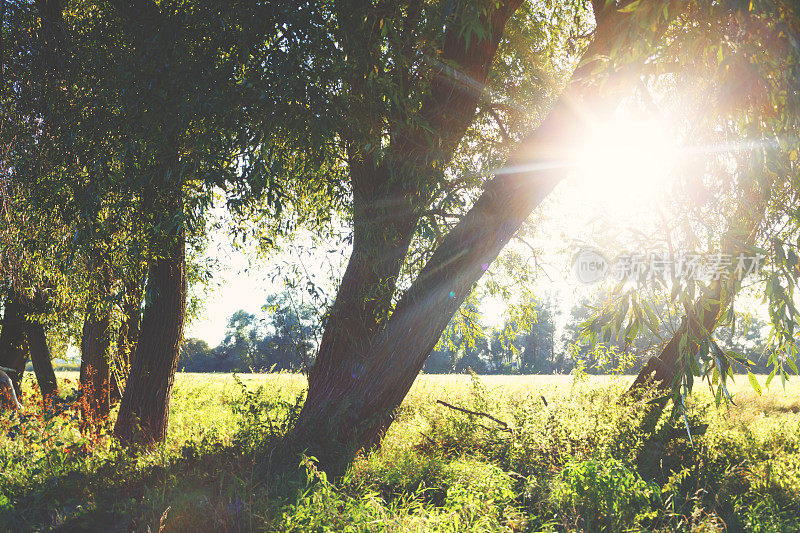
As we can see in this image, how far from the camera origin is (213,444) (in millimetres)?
5449

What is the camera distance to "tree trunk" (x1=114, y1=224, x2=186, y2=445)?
6566 mm

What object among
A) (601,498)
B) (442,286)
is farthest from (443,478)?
(442,286)

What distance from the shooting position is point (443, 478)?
15.5 ft

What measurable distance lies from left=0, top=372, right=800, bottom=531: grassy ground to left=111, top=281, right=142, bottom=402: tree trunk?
207cm

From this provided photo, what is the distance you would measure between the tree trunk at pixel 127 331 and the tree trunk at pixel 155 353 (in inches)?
27.1

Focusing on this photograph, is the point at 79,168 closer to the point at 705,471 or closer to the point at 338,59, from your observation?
the point at 338,59

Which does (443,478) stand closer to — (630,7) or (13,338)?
(630,7)

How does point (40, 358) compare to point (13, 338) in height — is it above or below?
below

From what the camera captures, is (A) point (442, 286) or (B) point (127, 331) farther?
(B) point (127, 331)

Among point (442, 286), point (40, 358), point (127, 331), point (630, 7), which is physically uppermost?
point (630, 7)

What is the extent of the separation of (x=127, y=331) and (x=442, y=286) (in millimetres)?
6929
